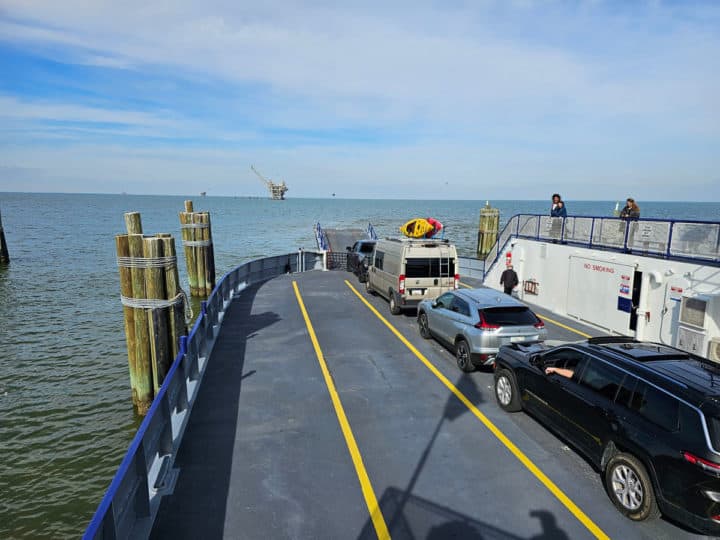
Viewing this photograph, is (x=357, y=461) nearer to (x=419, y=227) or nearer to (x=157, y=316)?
(x=157, y=316)

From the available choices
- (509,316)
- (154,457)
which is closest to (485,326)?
(509,316)

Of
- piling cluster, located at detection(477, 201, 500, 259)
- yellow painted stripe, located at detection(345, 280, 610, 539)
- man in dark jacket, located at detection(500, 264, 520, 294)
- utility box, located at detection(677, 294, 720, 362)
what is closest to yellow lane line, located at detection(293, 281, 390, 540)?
yellow painted stripe, located at detection(345, 280, 610, 539)

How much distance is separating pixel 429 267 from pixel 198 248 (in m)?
12.6

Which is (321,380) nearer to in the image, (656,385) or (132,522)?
(132,522)

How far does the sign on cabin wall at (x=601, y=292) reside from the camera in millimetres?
12672

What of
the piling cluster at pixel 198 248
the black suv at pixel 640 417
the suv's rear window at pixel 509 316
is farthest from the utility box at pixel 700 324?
the piling cluster at pixel 198 248

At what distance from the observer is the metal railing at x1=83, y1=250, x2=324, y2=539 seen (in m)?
4.07

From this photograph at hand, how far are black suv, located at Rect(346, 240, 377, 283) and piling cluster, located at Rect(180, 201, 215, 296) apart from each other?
7.05m

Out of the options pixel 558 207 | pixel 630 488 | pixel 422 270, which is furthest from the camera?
pixel 558 207

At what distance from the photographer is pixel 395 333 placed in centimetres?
1298

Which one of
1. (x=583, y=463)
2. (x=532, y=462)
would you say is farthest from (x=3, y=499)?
(x=583, y=463)

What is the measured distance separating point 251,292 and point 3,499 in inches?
442

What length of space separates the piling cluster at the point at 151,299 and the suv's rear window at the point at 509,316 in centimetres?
630

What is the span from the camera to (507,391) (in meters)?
8.14
